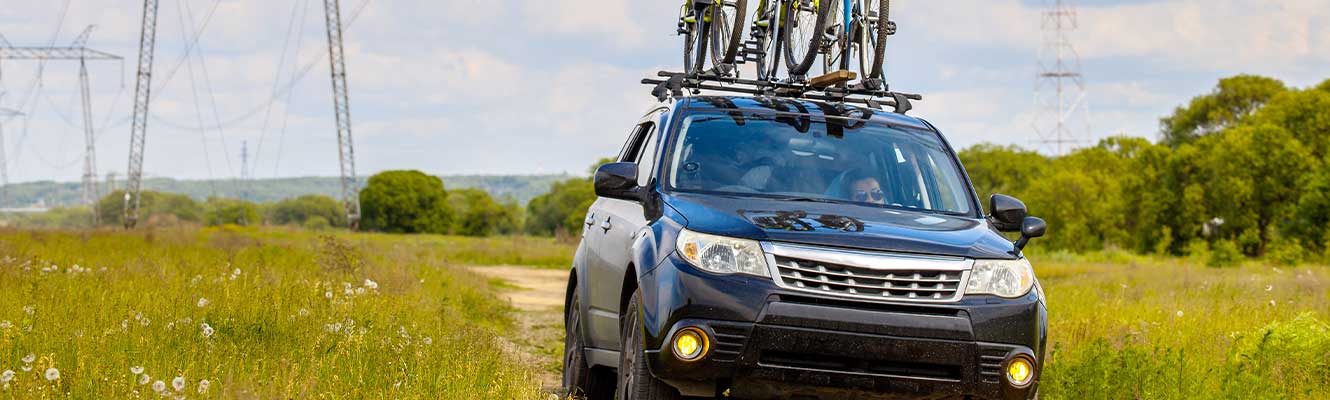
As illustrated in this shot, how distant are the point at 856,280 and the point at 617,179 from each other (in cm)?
162

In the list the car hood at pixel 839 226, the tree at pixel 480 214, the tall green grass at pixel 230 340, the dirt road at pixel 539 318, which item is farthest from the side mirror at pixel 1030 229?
the tree at pixel 480 214

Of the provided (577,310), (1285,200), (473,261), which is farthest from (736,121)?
(1285,200)

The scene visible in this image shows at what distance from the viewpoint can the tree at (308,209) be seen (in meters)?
165

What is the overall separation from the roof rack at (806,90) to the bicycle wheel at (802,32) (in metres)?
2.28

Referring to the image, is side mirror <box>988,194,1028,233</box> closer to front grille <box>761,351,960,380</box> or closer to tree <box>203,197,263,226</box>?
front grille <box>761,351,960,380</box>

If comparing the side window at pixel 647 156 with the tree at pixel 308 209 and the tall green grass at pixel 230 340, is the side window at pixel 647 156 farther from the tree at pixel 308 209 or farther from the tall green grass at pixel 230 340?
the tree at pixel 308 209

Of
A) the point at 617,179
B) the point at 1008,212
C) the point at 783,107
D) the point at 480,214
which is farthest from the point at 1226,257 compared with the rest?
the point at 480,214

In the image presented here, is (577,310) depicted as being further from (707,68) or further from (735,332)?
(707,68)

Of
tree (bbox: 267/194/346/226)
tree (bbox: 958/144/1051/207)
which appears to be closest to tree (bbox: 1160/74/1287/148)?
tree (bbox: 958/144/1051/207)

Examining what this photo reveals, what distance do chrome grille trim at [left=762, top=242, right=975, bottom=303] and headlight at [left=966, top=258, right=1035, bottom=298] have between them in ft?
0.51

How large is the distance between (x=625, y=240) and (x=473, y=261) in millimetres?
31536

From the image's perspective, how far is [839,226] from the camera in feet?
19.4

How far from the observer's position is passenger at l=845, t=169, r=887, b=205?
704cm

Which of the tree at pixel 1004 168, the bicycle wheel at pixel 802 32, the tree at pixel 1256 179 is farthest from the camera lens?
the tree at pixel 1004 168
